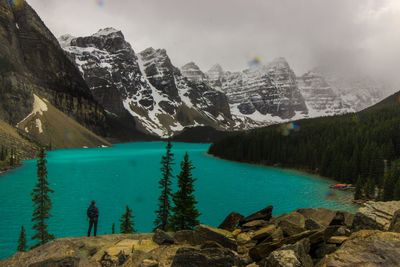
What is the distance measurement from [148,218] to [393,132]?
353 feet

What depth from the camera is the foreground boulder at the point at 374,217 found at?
1728 centimetres

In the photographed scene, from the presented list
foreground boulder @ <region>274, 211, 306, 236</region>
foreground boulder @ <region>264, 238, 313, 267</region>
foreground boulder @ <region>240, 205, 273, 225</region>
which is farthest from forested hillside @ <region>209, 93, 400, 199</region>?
foreground boulder @ <region>264, 238, 313, 267</region>

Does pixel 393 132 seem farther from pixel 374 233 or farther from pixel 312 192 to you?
pixel 374 233

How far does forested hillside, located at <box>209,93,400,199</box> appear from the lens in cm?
10331

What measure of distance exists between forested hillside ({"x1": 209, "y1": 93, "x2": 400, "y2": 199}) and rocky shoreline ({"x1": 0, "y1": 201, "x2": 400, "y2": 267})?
54248 mm

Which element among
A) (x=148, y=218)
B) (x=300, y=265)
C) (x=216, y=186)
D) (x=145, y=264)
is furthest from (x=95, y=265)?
(x=216, y=186)

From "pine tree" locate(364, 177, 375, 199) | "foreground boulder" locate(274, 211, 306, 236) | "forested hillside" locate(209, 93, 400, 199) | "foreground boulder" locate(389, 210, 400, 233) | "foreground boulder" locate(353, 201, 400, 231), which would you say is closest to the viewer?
"foreground boulder" locate(389, 210, 400, 233)

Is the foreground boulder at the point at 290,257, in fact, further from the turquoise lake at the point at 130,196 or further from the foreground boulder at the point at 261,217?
the turquoise lake at the point at 130,196

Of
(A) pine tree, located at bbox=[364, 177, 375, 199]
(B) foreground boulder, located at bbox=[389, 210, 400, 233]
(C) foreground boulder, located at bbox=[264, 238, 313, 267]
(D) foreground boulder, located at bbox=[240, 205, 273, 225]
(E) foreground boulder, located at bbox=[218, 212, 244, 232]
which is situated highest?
(B) foreground boulder, located at bbox=[389, 210, 400, 233]

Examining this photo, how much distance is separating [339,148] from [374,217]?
4620 inches

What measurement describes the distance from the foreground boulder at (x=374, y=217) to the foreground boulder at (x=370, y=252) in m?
3.82

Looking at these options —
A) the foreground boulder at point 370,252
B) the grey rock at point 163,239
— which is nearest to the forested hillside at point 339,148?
the grey rock at point 163,239

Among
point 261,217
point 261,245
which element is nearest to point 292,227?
point 261,245

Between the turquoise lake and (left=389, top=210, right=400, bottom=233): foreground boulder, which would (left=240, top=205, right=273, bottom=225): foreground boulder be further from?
the turquoise lake
